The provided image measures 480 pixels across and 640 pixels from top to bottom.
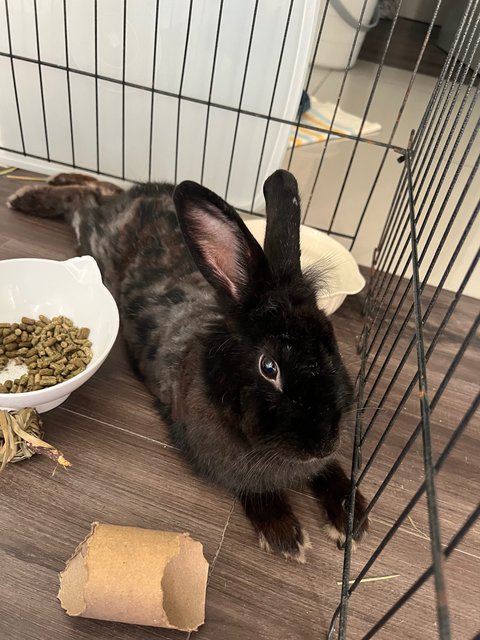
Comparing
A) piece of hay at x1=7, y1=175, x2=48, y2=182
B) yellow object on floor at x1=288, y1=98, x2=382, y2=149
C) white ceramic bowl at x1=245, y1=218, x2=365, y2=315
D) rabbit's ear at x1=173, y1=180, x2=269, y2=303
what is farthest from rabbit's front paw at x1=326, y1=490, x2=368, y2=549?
yellow object on floor at x1=288, y1=98, x2=382, y2=149

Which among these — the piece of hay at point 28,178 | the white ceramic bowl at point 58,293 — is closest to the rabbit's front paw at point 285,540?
the white ceramic bowl at point 58,293

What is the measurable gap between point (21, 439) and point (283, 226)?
75 cm

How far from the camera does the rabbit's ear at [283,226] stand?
1.14 meters

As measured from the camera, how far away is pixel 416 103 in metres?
4.29

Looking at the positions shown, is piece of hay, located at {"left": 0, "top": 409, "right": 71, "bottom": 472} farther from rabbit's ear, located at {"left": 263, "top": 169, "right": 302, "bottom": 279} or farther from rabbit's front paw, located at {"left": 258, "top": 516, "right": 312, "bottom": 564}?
rabbit's ear, located at {"left": 263, "top": 169, "right": 302, "bottom": 279}

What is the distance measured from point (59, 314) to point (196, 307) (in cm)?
43

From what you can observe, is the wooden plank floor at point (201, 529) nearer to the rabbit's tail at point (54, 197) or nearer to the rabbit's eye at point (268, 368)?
the rabbit's eye at point (268, 368)

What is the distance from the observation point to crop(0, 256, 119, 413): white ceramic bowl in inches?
58.2

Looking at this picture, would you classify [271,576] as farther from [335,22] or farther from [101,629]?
[335,22]

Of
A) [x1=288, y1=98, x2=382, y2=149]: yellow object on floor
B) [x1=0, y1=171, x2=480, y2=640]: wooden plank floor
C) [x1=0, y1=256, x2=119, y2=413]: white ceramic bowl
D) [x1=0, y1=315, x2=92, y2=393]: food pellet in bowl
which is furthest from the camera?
[x1=288, y1=98, x2=382, y2=149]: yellow object on floor

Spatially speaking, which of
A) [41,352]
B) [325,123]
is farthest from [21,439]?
[325,123]

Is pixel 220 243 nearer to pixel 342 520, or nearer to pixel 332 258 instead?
pixel 342 520

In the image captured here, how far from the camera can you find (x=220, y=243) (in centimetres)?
105

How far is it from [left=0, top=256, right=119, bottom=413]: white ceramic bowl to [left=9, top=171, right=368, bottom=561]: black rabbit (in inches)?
4.7
